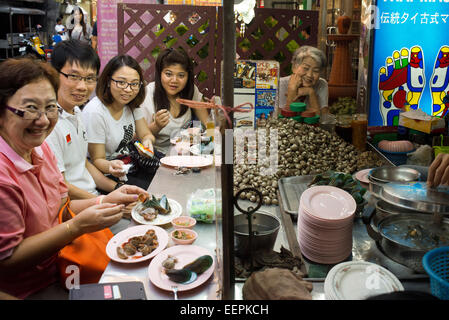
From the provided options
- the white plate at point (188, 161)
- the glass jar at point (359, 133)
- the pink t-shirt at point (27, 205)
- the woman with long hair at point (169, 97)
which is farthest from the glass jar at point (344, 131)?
the pink t-shirt at point (27, 205)

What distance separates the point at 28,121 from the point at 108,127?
1370mm

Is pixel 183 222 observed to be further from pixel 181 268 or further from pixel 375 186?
pixel 375 186

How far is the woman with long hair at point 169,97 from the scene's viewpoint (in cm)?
299

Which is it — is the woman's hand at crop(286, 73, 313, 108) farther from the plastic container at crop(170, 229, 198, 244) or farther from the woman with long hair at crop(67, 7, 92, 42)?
the plastic container at crop(170, 229, 198, 244)

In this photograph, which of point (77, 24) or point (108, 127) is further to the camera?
point (108, 127)

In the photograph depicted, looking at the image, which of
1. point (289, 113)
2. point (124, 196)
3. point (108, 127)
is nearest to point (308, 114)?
point (289, 113)

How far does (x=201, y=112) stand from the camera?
10.3 ft

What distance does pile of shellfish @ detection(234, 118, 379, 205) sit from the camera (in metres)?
1.88

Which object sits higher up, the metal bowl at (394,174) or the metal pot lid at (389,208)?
the metal bowl at (394,174)

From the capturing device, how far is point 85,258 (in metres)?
1.49

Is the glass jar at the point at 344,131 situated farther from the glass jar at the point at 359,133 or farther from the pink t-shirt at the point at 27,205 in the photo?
the pink t-shirt at the point at 27,205

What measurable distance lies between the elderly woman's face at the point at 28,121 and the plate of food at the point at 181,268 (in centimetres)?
59

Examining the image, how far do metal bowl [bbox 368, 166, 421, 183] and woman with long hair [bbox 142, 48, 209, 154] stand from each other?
1.56m
